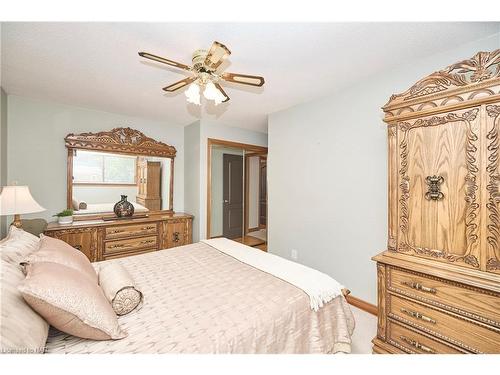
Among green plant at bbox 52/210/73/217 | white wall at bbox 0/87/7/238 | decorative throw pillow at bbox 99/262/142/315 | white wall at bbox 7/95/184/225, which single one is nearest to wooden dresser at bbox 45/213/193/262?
green plant at bbox 52/210/73/217

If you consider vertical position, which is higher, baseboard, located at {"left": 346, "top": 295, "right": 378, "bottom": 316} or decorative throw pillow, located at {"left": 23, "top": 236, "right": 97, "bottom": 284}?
decorative throw pillow, located at {"left": 23, "top": 236, "right": 97, "bottom": 284}

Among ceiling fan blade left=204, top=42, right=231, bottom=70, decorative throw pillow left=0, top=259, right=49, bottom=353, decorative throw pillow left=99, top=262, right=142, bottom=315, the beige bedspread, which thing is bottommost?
the beige bedspread

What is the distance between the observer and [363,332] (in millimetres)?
2020

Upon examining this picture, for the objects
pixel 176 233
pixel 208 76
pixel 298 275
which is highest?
pixel 208 76

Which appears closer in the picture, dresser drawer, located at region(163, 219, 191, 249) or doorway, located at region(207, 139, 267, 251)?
dresser drawer, located at region(163, 219, 191, 249)

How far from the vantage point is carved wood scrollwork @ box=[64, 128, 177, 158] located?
3238 millimetres

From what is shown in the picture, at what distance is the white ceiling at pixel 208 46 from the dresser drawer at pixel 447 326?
Result: 1993 mm

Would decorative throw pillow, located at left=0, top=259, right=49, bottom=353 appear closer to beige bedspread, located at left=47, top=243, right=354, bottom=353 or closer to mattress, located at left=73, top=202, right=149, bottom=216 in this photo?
beige bedspread, located at left=47, top=243, right=354, bottom=353

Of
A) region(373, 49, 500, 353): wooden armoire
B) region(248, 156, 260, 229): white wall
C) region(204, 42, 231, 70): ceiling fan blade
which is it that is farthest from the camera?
region(248, 156, 260, 229): white wall

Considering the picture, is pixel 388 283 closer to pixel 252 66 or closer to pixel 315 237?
pixel 315 237

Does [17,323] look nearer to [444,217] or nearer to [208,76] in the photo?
[208,76]

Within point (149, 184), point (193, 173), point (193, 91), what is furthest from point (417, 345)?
point (149, 184)

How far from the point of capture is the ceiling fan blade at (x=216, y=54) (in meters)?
1.39

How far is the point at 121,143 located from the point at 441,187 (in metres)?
4.06
